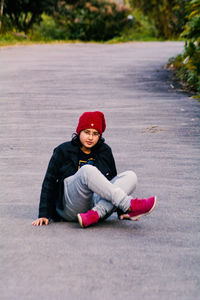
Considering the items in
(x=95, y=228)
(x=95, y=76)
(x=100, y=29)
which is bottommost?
(x=100, y=29)

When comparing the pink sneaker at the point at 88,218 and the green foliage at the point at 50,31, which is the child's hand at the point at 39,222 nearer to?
the pink sneaker at the point at 88,218

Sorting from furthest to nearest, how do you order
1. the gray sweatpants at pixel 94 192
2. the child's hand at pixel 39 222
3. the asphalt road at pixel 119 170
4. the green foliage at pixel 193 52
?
the green foliage at pixel 193 52, the child's hand at pixel 39 222, the gray sweatpants at pixel 94 192, the asphalt road at pixel 119 170

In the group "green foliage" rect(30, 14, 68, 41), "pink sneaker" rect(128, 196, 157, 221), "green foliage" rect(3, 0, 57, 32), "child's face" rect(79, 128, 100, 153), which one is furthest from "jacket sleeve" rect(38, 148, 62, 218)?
"green foliage" rect(30, 14, 68, 41)

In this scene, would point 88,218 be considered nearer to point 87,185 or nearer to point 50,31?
point 87,185

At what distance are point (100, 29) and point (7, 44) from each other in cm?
992

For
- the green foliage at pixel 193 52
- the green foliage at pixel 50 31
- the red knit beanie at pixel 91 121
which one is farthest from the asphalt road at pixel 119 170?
the green foliage at pixel 50 31

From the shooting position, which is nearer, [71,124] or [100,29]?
[71,124]

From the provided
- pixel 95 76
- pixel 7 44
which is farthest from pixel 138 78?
pixel 7 44

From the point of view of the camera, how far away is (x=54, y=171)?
607cm

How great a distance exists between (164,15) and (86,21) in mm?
6102

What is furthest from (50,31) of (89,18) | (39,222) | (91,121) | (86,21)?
(39,222)

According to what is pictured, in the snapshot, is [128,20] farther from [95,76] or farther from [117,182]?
[117,182]

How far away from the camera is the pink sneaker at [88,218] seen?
5738mm

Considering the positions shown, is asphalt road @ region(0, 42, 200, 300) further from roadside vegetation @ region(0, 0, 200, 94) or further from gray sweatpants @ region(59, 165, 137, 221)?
roadside vegetation @ region(0, 0, 200, 94)
